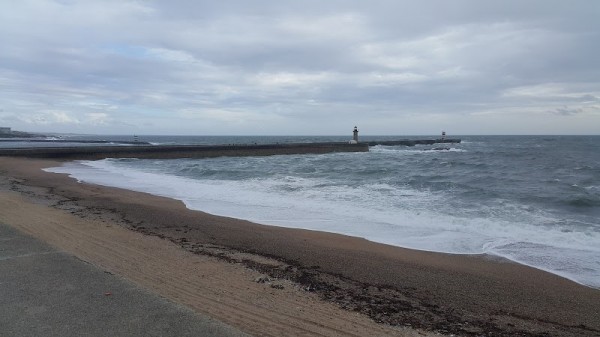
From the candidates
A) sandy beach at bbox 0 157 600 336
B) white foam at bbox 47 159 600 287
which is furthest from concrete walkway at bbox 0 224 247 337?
white foam at bbox 47 159 600 287

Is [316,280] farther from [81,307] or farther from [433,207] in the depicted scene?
[433,207]

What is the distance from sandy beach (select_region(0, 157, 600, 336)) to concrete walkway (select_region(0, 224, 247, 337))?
355 mm

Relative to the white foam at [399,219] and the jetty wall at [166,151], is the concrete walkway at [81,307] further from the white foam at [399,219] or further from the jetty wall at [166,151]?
the jetty wall at [166,151]

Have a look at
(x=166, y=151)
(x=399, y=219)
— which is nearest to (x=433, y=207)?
(x=399, y=219)

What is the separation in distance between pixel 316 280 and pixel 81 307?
2.93m

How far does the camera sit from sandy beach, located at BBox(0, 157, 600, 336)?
4.48 meters

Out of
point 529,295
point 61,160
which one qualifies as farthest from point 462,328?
point 61,160

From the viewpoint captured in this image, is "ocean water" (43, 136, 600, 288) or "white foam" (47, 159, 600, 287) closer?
"white foam" (47, 159, 600, 287)

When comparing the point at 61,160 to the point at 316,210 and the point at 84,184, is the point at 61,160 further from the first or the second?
the point at 316,210

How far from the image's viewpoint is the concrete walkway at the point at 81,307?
3561 millimetres

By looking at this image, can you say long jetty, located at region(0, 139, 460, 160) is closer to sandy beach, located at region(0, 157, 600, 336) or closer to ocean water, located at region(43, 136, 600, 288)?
ocean water, located at region(43, 136, 600, 288)

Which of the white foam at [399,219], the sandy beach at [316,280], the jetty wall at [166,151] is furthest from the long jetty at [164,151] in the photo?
the sandy beach at [316,280]

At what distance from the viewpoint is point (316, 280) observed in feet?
19.3

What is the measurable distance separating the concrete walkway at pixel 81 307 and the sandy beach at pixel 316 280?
355 mm
